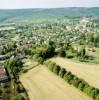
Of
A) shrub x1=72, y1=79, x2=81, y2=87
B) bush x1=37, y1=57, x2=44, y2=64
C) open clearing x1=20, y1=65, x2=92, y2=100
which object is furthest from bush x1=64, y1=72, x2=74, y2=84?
bush x1=37, y1=57, x2=44, y2=64

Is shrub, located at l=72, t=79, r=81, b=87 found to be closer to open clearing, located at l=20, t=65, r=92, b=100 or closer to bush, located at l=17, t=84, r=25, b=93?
open clearing, located at l=20, t=65, r=92, b=100

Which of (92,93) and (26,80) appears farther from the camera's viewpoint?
(26,80)

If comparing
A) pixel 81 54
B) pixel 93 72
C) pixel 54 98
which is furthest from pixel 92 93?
pixel 81 54

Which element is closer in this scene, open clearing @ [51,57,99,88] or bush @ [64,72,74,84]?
bush @ [64,72,74,84]

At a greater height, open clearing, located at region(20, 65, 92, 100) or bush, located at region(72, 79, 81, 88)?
bush, located at region(72, 79, 81, 88)

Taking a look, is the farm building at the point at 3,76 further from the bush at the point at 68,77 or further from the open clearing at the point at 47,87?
the bush at the point at 68,77

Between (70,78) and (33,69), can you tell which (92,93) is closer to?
(70,78)
